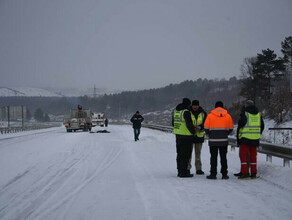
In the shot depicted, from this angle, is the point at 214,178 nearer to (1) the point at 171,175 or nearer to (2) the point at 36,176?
(1) the point at 171,175

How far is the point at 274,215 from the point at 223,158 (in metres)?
3.46

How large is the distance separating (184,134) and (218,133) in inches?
35.7

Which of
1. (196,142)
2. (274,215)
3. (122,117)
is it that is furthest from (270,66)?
(122,117)

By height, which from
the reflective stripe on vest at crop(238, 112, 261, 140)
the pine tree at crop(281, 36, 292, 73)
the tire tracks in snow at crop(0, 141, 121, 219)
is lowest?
the tire tracks in snow at crop(0, 141, 121, 219)

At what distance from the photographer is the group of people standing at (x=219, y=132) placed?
866 cm

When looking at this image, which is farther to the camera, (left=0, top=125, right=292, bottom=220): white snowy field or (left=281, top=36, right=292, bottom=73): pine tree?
(left=281, top=36, right=292, bottom=73): pine tree

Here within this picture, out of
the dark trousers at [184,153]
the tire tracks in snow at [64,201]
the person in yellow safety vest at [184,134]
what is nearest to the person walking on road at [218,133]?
the person in yellow safety vest at [184,134]

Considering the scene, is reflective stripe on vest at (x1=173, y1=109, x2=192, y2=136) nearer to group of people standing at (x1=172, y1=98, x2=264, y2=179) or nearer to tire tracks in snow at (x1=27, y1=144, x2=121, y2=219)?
group of people standing at (x1=172, y1=98, x2=264, y2=179)

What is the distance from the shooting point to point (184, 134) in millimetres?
9281

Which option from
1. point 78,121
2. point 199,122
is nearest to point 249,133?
point 199,122

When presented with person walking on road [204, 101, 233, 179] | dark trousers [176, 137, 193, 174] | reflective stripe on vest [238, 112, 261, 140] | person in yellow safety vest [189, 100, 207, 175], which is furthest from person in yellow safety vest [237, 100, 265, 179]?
dark trousers [176, 137, 193, 174]

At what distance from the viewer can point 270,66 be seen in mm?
57031

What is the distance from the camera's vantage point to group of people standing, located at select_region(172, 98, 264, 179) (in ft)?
28.4

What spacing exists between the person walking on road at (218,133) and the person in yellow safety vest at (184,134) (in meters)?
0.49
